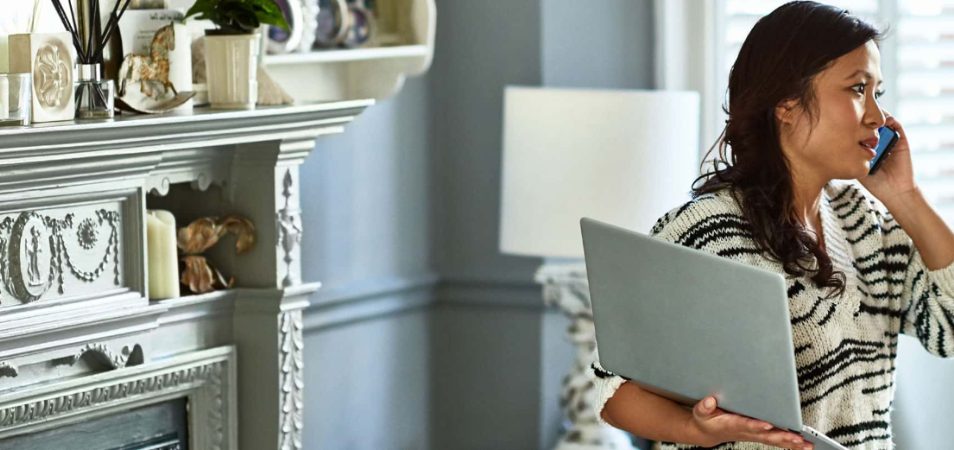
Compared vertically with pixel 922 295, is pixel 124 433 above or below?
below

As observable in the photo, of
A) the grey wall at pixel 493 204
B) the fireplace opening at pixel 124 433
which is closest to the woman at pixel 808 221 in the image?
the fireplace opening at pixel 124 433

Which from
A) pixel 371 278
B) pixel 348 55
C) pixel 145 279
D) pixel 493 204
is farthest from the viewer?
pixel 493 204

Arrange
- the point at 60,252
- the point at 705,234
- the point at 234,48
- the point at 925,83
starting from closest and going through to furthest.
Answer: the point at 705,234 < the point at 60,252 < the point at 234,48 < the point at 925,83

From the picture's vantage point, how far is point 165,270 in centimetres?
243

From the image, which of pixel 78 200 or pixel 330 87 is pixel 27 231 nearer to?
pixel 78 200

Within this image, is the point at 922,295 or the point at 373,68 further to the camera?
the point at 373,68

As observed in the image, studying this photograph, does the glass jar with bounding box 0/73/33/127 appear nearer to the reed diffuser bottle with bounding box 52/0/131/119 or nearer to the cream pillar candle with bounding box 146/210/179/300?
the reed diffuser bottle with bounding box 52/0/131/119

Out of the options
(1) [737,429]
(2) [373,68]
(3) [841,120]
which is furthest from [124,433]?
(3) [841,120]

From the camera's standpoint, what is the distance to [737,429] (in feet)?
5.40

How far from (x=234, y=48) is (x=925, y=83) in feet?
5.52

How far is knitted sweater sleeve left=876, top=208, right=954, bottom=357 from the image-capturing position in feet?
6.19

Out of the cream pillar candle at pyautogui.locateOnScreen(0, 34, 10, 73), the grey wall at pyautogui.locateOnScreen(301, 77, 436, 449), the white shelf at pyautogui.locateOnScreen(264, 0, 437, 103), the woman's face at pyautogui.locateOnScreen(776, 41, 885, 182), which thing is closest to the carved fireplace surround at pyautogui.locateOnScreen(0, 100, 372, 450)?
the cream pillar candle at pyautogui.locateOnScreen(0, 34, 10, 73)

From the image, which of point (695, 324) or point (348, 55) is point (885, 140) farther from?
point (348, 55)

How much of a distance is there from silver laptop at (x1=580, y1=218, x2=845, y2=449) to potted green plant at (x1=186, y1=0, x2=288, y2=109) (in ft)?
3.17
